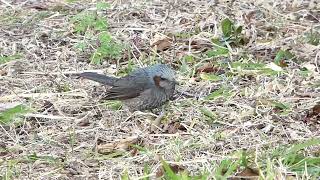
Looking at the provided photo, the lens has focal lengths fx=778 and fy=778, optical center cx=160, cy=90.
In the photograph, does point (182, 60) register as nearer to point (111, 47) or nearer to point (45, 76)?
point (111, 47)

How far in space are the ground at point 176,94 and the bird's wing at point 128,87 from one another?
0.46ft

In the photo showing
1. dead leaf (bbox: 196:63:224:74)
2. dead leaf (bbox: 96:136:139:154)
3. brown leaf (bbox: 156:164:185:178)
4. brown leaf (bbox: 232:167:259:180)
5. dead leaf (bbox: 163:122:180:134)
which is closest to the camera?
brown leaf (bbox: 232:167:259:180)

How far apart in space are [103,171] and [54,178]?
1.00 ft

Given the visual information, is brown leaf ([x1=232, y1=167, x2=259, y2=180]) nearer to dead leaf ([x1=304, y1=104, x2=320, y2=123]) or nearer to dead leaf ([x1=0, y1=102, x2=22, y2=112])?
dead leaf ([x1=304, y1=104, x2=320, y2=123])

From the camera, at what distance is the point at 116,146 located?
5219mm

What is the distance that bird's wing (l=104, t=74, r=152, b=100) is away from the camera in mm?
5945

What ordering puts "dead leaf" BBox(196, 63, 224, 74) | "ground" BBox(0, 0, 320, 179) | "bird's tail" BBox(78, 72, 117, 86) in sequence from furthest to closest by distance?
"dead leaf" BBox(196, 63, 224, 74) < "bird's tail" BBox(78, 72, 117, 86) < "ground" BBox(0, 0, 320, 179)

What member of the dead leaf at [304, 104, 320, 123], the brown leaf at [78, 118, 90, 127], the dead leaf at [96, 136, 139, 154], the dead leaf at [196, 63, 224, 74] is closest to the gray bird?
the brown leaf at [78, 118, 90, 127]

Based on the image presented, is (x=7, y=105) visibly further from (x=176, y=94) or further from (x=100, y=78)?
(x=176, y=94)

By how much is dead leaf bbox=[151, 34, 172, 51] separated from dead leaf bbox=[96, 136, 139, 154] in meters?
2.14

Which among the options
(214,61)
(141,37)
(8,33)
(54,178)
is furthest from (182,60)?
(54,178)

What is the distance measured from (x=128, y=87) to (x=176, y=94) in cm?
45

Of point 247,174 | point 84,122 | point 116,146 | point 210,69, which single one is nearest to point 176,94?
point 210,69

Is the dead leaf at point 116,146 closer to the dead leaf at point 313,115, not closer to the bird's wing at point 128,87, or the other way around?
the bird's wing at point 128,87
